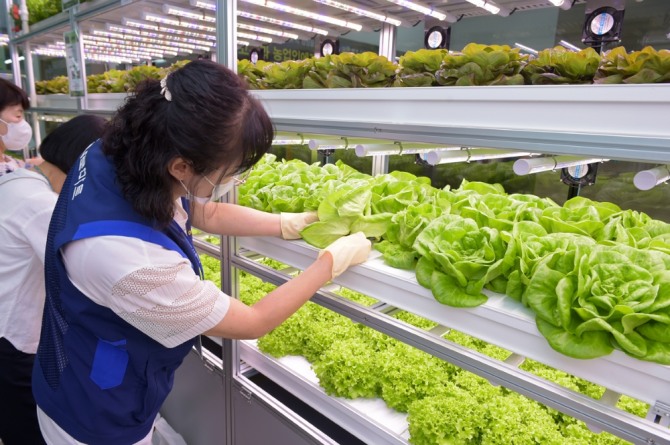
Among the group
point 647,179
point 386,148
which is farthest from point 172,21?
point 647,179

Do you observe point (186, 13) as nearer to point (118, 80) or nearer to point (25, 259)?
point (118, 80)

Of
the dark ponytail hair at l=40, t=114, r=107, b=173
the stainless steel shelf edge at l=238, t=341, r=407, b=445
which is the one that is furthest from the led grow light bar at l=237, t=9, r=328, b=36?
the stainless steel shelf edge at l=238, t=341, r=407, b=445

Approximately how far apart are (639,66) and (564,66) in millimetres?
175

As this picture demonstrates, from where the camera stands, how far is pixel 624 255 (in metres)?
1.06

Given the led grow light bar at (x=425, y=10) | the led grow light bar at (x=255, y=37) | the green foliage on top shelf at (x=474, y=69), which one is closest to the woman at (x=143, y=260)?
the green foliage on top shelf at (x=474, y=69)

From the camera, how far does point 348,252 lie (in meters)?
1.40

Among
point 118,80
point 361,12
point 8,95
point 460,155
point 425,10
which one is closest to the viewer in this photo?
point 460,155

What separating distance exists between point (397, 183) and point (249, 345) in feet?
3.64

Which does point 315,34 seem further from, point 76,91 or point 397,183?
point 76,91

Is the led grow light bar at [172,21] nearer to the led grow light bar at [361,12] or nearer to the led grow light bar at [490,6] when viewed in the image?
the led grow light bar at [361,12]

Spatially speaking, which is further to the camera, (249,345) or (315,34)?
(315,34)

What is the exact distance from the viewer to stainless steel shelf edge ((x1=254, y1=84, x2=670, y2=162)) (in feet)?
2.93

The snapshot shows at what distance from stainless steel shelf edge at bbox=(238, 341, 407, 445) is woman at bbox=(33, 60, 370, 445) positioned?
25.1 inches

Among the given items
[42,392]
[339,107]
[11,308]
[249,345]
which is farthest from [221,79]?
[11,308]
